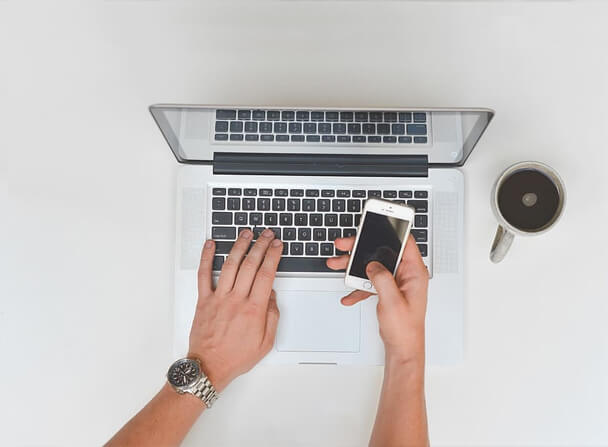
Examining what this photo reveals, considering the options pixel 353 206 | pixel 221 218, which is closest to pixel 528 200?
pixel 353 206

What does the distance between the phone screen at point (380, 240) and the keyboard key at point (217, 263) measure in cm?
21

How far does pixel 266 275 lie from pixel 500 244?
14.5 inches

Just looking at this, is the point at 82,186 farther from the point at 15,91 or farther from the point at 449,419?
the point at 449,419

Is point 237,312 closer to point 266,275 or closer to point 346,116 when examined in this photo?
point 266,275

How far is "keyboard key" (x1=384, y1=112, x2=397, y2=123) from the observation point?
722mm

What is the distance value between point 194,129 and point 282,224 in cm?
20

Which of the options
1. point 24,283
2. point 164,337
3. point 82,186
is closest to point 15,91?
point 82,186

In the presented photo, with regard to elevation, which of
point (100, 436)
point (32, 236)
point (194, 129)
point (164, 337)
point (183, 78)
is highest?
point (183, 78)

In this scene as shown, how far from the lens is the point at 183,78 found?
80 centimetres

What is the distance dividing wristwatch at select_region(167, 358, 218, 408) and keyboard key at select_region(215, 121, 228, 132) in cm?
36

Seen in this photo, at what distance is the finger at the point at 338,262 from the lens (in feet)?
2.40

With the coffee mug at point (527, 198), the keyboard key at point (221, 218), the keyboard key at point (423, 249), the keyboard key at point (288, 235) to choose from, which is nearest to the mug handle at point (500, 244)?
the coffee mug at point (527, 198)

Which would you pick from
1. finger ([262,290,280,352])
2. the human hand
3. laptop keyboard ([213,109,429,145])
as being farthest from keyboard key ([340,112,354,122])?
finger ([262,290,280,352])

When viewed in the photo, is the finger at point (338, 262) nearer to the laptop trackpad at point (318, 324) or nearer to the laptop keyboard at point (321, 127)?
the laptop trackpad at point (318, 324)
